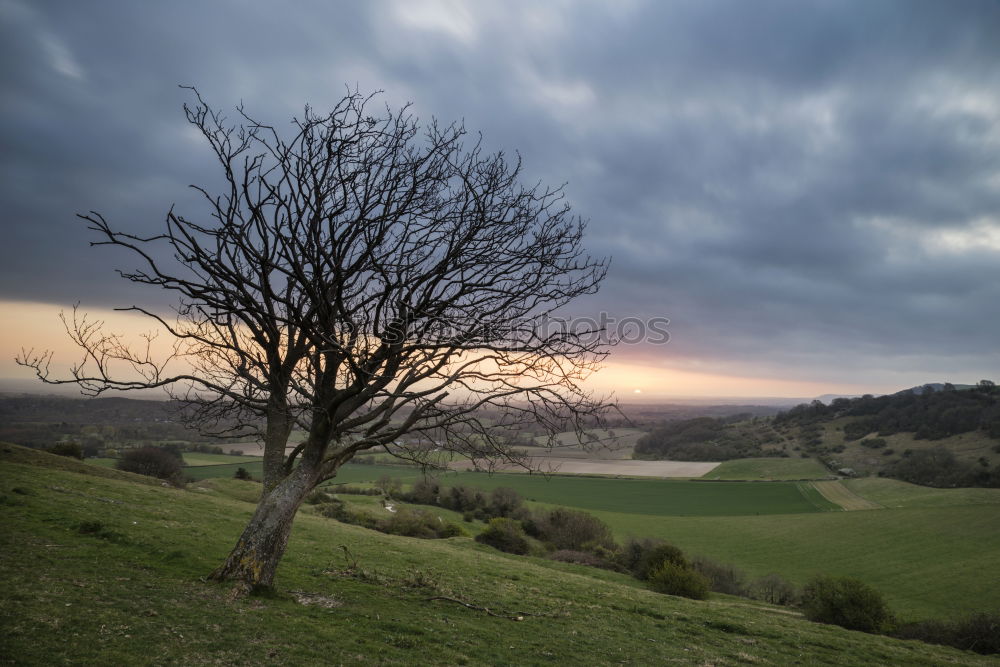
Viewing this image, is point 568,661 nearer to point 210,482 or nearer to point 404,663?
point 404,663

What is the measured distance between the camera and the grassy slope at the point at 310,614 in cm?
651

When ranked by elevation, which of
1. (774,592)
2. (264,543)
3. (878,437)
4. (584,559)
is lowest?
(774,592)

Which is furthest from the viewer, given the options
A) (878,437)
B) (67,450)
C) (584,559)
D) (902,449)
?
(878,437)

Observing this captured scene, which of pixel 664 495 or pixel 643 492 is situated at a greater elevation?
pixel 643 492

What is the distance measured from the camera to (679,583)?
25.7 metres

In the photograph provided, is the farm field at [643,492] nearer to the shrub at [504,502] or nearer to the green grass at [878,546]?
the shrub at [504,502]

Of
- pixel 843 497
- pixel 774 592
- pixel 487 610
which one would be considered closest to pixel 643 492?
pixel 843 497

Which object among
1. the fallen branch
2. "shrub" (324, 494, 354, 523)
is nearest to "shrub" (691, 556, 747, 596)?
the fallen branch

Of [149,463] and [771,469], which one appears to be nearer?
[149,463]

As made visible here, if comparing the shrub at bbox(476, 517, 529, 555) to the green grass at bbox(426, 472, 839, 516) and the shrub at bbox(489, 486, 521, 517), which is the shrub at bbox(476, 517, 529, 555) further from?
the green grass at bbox(426, 472, 839, 516)

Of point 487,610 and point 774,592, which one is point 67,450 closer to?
point 487,610

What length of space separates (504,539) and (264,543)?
98.5 ft

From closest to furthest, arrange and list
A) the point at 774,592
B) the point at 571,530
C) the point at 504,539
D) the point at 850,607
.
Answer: the point at 850,607 → the point at 774,592 → the point at 504,539 → the point at 571,530

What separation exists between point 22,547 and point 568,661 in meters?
11.2
